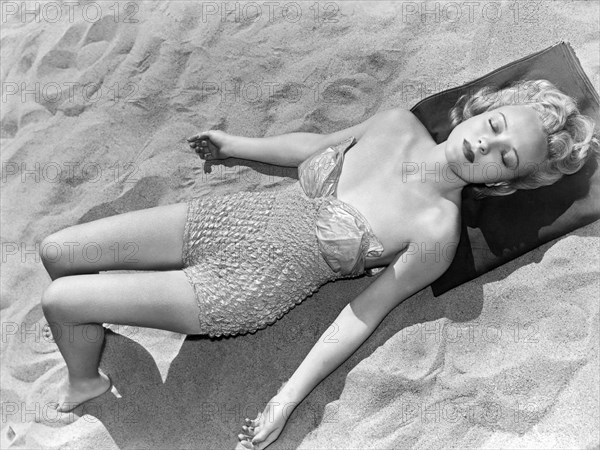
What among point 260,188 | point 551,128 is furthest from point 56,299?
point 551,128

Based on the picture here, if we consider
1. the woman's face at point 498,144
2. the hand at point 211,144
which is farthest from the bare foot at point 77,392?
the woman's face at point 498,144

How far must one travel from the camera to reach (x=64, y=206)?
12.0ft

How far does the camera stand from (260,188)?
12.0 feet

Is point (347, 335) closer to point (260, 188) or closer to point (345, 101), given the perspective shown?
point (260, 188)

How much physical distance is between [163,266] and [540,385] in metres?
1.92

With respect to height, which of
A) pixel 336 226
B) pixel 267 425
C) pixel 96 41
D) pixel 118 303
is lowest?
pixel 267 425

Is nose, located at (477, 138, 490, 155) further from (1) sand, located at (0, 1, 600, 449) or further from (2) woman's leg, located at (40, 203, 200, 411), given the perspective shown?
(2) woman's leg, located at (40, 203, 200, 411)

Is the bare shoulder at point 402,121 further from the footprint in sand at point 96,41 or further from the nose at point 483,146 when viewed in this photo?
the footprint in sand at point 96,41

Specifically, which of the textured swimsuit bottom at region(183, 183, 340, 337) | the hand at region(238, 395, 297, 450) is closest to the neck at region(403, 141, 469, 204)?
the textured swimsuit bottom at region(183, 183, 340, 337)

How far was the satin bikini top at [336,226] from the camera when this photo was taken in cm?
293

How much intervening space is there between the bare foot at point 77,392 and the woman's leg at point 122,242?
59 cm

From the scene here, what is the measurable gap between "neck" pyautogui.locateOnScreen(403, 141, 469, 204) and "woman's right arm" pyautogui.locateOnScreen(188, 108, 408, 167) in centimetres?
31

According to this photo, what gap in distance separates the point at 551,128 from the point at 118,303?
7.03 ft

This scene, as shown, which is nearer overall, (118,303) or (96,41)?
(118,303)
